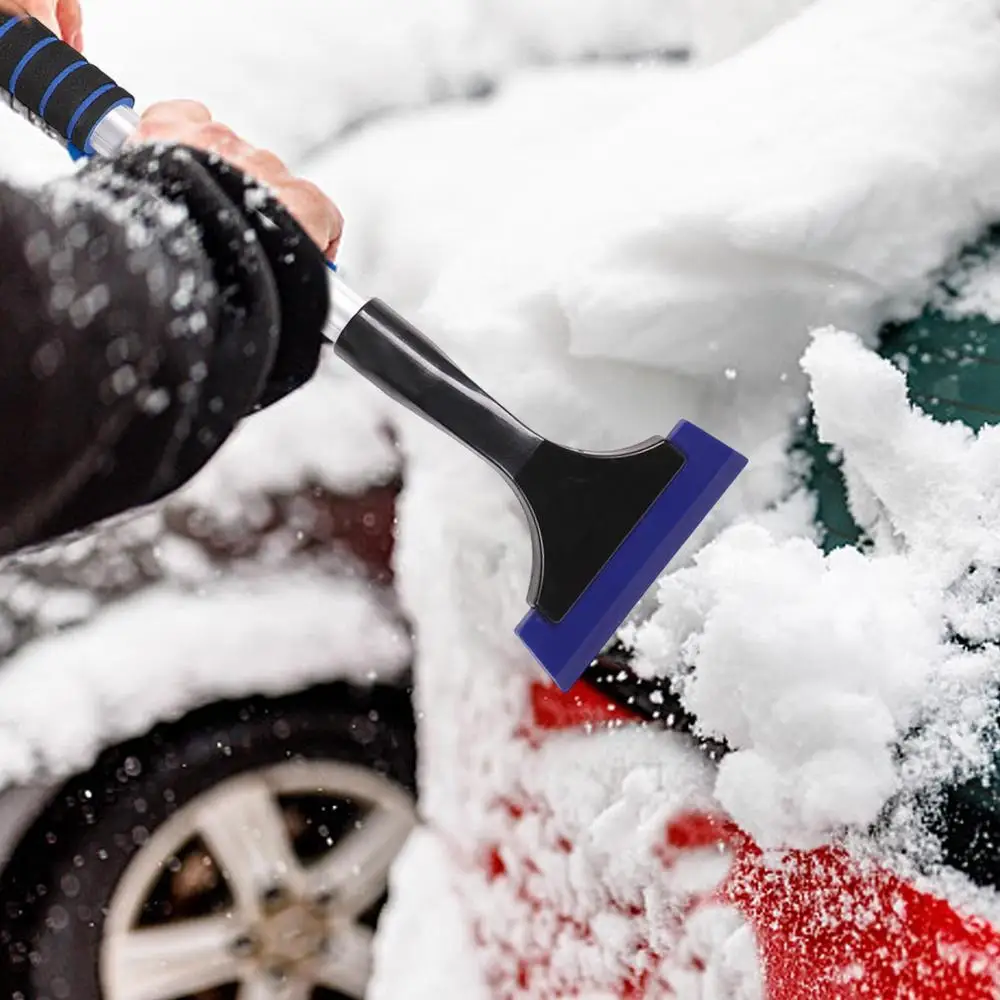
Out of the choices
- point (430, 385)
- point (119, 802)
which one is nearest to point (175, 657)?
point (119, 802)

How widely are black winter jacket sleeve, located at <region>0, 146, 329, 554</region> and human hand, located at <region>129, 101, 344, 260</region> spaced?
35 cm

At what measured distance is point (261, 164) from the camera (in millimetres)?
1218

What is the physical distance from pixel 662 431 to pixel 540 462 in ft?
0.83

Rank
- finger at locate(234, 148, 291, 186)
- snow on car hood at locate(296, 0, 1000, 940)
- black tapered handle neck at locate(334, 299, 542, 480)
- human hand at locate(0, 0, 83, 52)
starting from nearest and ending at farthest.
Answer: snow on car hood at locate(296, 0, 1000, 940), black tapered handle neck at locate(334, 299, 542, 480), finger at locate(234, 148, 291, 186), human hand at locate(0, 0, 83, 52)

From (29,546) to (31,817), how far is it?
866mm

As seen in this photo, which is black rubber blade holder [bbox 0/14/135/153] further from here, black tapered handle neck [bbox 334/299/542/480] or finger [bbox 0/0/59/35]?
black tapered handle neck [bbox 334/299/542/480]

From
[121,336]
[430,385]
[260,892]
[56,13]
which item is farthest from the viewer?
[260,892]

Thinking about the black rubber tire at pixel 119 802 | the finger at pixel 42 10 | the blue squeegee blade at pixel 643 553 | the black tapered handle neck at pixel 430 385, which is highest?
the finger at pixel 42 10

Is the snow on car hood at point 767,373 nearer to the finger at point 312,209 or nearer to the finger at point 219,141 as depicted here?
the finger at point 312,209

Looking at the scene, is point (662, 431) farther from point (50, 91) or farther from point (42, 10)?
point (42, 10)

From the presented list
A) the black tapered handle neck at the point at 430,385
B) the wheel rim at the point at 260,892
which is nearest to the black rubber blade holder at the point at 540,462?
the black tapered handle neck at the point at 430,385

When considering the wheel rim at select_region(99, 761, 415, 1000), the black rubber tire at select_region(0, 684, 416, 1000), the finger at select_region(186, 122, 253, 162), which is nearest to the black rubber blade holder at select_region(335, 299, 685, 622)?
the finger at select_region(186, 122, 253, 162)

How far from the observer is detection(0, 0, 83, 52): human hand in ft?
4.35

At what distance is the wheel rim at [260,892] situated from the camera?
1572 millimetres
